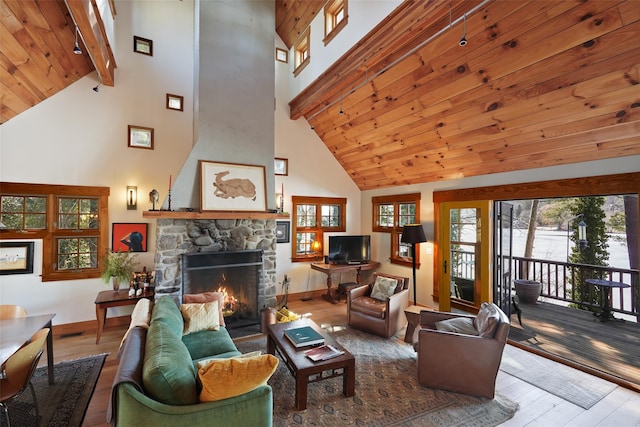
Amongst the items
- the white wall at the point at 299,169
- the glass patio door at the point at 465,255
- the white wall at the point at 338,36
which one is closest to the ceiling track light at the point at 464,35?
the white wall at the point at 338,36

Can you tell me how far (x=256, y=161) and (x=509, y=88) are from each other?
3344 millimetres

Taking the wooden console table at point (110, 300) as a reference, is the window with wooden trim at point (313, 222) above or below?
above

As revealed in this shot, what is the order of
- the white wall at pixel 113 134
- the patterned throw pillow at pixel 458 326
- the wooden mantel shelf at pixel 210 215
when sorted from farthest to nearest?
the white wall at pixel 113 134 < the wooden mantel shelf at pixel 210 215 < the patterned throw pillow at pixel 458 326

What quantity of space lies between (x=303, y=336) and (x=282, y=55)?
17.5 ft

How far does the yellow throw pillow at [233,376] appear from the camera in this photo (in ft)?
5.71

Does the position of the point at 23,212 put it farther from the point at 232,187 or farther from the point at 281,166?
the point at 281,166

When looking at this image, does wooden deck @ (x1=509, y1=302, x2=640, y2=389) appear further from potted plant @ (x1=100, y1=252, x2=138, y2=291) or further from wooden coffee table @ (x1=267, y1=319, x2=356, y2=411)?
potted plant @ (x1=100, y1=252, x2=138, y2=291)

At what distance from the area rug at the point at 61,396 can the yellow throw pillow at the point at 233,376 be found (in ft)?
5.44

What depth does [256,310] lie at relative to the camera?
4.58 meters

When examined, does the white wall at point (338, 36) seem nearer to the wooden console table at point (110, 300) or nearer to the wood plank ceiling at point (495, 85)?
A: the wood plank ceiling at point (495, 85)

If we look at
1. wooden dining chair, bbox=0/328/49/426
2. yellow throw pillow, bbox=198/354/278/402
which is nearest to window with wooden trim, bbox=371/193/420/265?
yellow throw pillow, bbox=198/354/278/402

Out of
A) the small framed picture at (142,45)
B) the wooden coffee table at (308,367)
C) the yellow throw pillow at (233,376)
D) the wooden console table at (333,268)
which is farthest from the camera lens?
the wooden console table at (333,268)

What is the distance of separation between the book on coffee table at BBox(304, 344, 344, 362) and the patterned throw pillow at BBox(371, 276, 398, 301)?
1797mm

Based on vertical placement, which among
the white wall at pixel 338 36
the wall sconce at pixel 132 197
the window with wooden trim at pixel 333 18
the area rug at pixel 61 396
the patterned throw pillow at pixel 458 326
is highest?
the window with wooden trim at pixel 333 18
